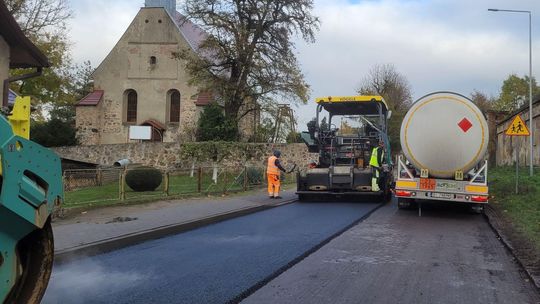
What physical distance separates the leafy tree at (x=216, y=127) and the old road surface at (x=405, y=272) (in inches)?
951

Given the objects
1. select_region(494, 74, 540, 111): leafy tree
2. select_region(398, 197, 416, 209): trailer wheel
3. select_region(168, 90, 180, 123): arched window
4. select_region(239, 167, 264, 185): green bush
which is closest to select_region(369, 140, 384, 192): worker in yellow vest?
select_region(398, 197, 416, 209): trailer wheel

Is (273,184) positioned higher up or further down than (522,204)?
higher up

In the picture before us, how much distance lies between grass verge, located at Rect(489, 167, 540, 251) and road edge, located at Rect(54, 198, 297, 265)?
20.9 ft

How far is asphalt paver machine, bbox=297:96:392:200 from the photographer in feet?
54.0

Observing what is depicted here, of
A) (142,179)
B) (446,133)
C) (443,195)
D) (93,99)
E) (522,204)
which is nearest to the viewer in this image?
(446,133)

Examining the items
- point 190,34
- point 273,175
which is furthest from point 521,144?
point 190,34

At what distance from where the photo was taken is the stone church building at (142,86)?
4288cm

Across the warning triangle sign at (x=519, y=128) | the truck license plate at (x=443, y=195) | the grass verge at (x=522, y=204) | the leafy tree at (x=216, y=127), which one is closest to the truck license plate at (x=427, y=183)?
the truck license plate at (x=443, y=195)

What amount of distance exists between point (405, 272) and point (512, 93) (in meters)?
62.3

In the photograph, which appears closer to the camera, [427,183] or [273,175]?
[427,183]

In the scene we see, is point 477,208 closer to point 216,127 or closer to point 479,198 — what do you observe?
point 479,198

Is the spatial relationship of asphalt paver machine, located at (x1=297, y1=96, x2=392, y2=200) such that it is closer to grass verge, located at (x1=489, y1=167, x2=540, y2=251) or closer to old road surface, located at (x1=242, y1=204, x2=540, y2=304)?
grass verge, located at (x1=489, y1=167, x2=540, y2=251)

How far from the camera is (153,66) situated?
143ft

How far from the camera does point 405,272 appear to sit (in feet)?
22.4
